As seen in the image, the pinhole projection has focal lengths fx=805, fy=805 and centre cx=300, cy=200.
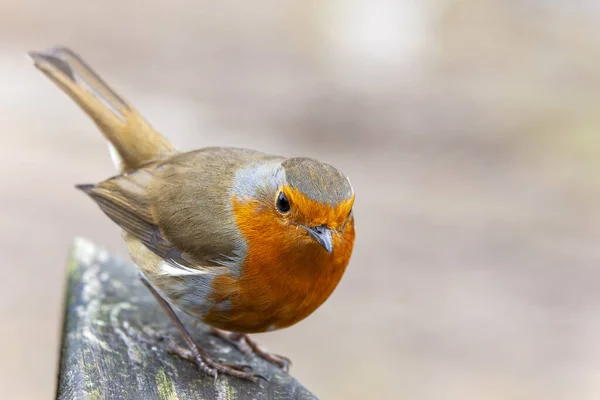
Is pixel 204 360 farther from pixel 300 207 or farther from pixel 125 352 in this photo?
pixel 300 207

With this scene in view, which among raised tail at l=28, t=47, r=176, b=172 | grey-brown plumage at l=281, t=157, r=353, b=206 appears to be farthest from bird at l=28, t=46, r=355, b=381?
raised tail at l=28, t=47, r=176, b=172

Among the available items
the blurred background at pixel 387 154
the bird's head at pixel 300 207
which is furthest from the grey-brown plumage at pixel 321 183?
the blurred background at pixel 387 154

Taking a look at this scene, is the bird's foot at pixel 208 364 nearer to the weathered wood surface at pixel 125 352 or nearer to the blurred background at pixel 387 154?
the weathered wood surface at pixel 125 352

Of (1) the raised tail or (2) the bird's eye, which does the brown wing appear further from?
(2) the bird's eye

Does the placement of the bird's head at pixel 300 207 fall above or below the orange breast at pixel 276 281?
above

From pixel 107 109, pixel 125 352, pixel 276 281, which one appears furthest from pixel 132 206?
pixel 125 352

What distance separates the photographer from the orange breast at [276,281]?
3.26 meters

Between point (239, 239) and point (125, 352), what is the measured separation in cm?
71

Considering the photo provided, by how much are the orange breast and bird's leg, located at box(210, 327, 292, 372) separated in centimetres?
18

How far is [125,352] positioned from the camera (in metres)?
2.94

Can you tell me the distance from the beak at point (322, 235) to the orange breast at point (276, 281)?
7cm

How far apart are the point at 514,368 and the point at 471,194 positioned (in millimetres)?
3272

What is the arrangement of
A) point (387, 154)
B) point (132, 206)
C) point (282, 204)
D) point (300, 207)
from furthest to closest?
1. point (387, 154)
2. point (132, 206)
3. point (282, 204)
4. point (300, 207)

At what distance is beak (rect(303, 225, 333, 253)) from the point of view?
3.07 meters
